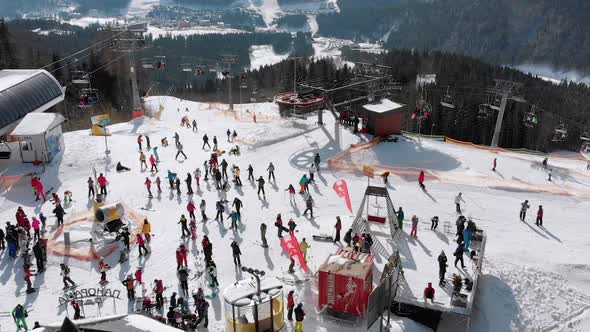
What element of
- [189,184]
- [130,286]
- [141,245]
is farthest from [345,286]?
[189,184]

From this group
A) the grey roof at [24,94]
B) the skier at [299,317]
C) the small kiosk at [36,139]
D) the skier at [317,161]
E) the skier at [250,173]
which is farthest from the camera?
the grey roof at [24,94]

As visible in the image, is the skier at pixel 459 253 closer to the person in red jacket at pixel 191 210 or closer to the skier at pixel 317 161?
the person in red jacket at pixel 191 210

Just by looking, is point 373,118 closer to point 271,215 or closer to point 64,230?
point 271,215

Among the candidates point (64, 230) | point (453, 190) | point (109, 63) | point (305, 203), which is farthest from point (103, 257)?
point (109, 63)

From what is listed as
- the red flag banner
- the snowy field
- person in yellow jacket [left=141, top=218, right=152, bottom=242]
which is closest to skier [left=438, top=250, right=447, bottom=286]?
the snowy field

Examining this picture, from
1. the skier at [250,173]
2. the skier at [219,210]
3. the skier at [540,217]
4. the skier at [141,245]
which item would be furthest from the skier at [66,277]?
the skier at [540,217]

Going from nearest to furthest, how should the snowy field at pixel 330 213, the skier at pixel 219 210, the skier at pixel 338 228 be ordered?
1. the snowy field at pixel 330 213
2. the skier at pixel 338 228
3. the skier at pixel 219 210

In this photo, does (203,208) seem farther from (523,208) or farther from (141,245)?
(523,208)
